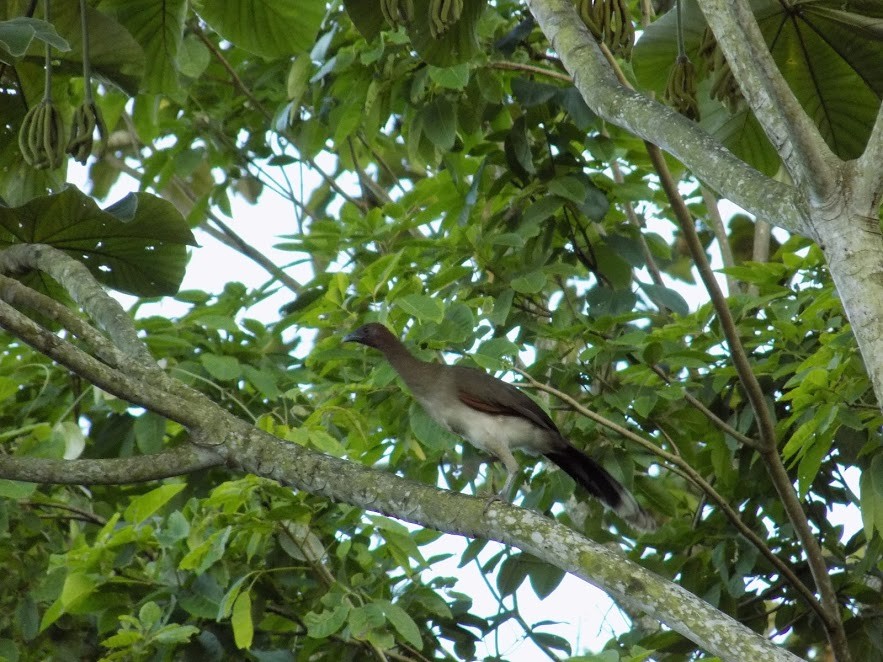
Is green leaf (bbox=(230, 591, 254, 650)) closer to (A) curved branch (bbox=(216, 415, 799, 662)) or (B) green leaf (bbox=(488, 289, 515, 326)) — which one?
(A) curved branch (bbox=(216, 415, 799, 662))

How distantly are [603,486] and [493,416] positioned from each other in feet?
1.76

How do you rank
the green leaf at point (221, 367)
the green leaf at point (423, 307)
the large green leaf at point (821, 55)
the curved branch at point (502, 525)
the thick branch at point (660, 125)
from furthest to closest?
1. the green leaf at point (221, 367)
2. the green leaf at point (423, 307)
3. the large green leaf at point (821, 55)
4. the thick branch at point (660, 125)
5. the curved branch at point (502, 525)

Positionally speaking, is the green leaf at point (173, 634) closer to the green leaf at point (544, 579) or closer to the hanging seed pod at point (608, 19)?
the green leaf at point (544, 579)

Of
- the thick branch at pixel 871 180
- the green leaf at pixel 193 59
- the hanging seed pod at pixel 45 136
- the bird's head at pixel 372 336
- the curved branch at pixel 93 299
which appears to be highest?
the green leaf at pixel 193 59

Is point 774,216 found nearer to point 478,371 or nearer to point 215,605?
point 478,371

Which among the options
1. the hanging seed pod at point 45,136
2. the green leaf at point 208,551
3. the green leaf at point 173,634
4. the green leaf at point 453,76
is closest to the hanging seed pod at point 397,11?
the hanging seed pod at point 45,136

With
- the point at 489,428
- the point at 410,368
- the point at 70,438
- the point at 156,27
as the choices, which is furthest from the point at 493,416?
the point at 156,27

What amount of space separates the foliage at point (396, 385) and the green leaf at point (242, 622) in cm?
1

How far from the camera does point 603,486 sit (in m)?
4.71

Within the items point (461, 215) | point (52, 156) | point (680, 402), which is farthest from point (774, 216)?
point (461, 215)

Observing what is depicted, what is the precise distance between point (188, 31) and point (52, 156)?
3.73 meters

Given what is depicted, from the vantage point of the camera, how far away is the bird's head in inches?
182

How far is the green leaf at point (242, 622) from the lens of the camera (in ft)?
12.9

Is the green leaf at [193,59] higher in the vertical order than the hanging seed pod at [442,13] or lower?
higher
